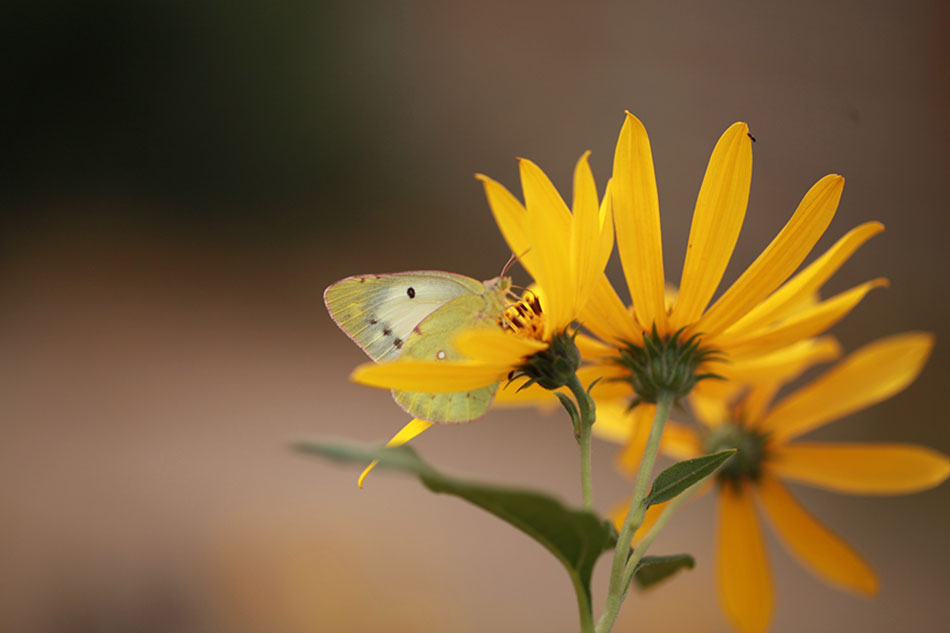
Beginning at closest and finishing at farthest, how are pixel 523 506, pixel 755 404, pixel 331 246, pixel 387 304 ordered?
pixel 523 506 → pixel 387 304 → pixel 755 404 → pixel 331 246

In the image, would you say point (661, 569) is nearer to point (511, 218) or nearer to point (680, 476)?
point (680, 476)

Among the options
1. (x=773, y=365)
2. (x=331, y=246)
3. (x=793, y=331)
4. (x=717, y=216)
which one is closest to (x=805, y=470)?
(x=773, y=365)

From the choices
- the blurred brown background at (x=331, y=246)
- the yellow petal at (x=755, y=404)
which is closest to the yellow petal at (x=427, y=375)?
the yellow petal at (x=755, y=404)

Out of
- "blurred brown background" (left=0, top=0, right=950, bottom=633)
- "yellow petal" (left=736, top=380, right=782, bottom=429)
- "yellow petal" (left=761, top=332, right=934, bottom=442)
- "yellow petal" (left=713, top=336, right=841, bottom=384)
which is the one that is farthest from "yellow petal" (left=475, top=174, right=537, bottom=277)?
"blurred brown background" (left=0, top=0, right=950, bottom=633)

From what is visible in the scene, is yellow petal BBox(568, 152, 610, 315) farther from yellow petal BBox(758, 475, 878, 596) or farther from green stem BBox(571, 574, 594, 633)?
yellow petal BBox(758, 475, 878, 596)

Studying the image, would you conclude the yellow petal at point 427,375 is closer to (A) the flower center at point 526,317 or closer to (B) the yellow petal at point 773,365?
(A) the flower center at point 526,317

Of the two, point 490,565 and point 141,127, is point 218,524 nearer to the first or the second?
point 490,565

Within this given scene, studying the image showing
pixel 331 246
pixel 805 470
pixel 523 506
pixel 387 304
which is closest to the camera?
pixel 523 506

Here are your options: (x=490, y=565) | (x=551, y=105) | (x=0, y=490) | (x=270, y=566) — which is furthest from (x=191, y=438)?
(x=551, y=105)
